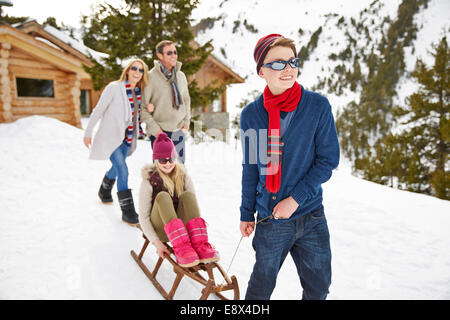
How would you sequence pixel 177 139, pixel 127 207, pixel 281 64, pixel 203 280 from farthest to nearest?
1. pixel 177 139
2. pixel 127 207
3. pixel 203 280
4. pixel 281 64

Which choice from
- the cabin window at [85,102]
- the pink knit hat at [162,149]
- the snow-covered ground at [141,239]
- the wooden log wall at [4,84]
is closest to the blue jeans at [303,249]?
the snow-covered ground at [141,239]

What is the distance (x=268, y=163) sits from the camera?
1703 mm

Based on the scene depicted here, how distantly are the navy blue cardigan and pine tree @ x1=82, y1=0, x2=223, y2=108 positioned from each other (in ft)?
26.8

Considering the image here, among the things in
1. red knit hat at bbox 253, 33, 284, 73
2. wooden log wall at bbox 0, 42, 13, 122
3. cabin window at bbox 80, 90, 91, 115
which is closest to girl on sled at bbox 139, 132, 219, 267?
red knit hat at bbox 253, 33, 284, 73

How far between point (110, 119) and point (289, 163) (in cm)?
257

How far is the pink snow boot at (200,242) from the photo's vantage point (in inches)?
92.6

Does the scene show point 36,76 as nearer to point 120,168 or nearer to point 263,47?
point 120,168

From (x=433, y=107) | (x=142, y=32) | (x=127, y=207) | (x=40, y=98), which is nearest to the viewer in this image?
(x=127, y=207)

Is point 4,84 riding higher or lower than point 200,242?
higher

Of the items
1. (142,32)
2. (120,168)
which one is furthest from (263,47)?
(142,32)

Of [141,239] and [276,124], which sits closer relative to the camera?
[276,124]

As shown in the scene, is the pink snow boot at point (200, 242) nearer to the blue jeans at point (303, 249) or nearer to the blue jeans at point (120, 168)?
the blue jeans at point (303, 249)

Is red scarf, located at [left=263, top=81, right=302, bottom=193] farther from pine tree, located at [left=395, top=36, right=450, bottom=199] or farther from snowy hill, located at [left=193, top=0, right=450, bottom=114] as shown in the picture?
snowy hill, located at [left=193, top=0, right=450, bottom=114]

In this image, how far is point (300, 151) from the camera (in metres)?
1.66
